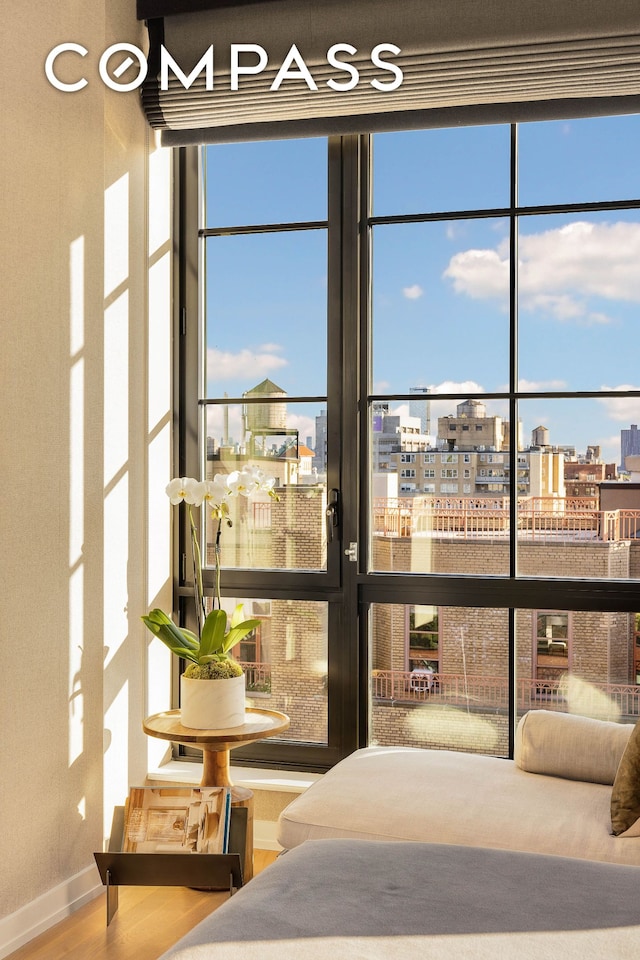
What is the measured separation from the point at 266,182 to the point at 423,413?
43.7 inches

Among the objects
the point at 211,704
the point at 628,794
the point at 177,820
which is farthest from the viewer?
the point at 211,704

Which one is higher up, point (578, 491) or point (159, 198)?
point (159, 198)

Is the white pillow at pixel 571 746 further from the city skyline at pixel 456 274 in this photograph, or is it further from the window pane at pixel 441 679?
the city skyline at pixel 456 274

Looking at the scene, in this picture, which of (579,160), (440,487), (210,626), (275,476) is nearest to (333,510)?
(275,476)

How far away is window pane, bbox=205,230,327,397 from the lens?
354cm

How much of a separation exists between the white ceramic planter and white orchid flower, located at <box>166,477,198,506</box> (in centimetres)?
61

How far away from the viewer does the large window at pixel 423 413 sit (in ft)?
10.6

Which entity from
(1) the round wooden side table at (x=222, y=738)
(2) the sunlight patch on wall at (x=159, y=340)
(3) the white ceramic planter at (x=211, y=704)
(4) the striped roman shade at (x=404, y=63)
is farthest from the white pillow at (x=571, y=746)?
(4) the striped roman shade at (x=404, y=63)

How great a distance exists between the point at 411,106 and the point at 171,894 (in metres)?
2.80

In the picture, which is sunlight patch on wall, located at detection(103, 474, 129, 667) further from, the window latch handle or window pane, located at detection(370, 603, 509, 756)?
window pane, located at detection(370, 603, 509, 756)

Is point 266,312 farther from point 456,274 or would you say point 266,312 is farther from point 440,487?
point 440,487

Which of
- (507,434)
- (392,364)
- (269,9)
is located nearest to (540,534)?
(507,434)

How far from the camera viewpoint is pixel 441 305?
339cm

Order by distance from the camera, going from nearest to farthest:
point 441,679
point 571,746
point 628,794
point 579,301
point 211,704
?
point 628,794 < point 571,746 < point 211,704 < point 579,301 < point 441,679
